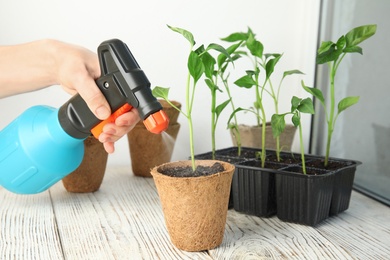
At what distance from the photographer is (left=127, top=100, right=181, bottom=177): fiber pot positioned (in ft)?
3.91

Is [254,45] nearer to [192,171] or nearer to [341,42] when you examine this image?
[341,42]

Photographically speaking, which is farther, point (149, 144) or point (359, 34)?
point (149, 144)

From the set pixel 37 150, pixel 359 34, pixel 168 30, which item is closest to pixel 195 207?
pixel 37 150

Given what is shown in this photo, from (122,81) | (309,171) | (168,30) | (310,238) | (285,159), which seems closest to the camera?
(122,81)

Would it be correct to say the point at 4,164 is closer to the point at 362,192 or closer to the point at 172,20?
the point at 172,20

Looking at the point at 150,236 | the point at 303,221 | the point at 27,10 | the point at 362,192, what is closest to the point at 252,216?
the point at 303,221

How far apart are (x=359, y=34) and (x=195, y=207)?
0.43 meters

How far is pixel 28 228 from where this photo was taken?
89cm

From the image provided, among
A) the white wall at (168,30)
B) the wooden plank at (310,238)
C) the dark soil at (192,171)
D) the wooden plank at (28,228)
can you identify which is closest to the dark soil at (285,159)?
the wooden plank at (310,238)

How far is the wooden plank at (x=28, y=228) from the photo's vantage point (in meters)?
0.78

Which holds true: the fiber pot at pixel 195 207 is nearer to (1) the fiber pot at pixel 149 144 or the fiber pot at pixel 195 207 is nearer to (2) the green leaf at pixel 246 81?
(2) the green leaf at pixel 246 81

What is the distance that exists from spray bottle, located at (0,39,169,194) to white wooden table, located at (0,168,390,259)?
91 mm

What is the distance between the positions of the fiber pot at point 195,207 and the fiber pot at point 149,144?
0.41 metres

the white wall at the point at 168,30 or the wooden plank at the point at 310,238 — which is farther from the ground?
the white wall at the point at 168,30
